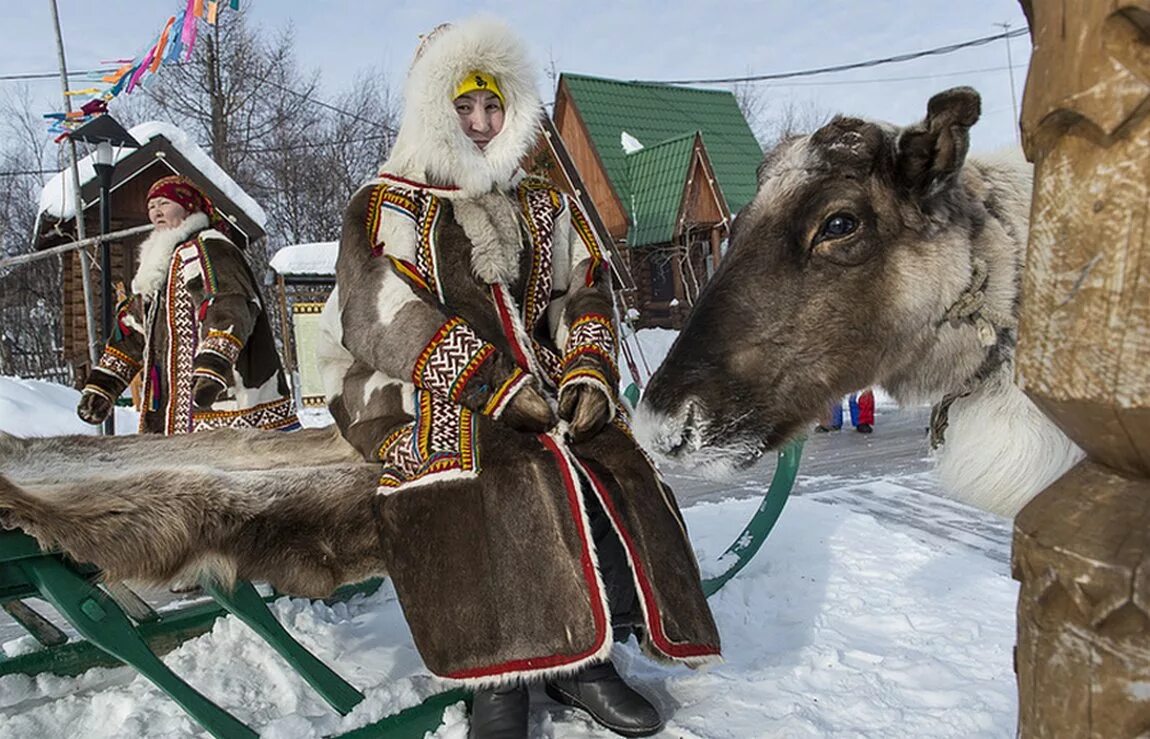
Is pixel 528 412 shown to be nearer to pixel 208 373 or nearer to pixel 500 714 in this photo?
pixel 500 714

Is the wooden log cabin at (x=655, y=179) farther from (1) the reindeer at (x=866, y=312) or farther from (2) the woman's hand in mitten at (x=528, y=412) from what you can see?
(1) the reindeer at (x=866, y=312)

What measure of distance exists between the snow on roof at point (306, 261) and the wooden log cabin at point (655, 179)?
20.1ft

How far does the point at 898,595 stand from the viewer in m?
3.28

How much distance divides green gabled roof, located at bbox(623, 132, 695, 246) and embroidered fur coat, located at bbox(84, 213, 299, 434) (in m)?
13.7

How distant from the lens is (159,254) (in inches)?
148

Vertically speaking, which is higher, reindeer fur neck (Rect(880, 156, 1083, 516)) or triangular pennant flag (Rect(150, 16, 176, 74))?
triangular pennant flag (Rect(150, 16, 176, 74))

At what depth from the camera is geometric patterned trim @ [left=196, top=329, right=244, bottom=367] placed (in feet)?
11.1

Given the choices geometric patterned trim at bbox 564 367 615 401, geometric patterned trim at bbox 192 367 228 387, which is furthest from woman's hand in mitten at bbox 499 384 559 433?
geometric patterned trim at bbox 192 367 228 387

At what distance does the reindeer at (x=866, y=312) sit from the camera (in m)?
1.46

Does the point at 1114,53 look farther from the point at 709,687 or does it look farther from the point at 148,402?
the point at 148,402

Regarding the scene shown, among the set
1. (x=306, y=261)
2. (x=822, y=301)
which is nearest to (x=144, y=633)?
(x=822, y=301)

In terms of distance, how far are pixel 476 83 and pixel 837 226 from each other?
1.42 m

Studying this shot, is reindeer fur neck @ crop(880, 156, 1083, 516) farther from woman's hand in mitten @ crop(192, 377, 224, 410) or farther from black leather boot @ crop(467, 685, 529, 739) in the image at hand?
woman's hand in mitten @ crop(192, 377, 224, 410)

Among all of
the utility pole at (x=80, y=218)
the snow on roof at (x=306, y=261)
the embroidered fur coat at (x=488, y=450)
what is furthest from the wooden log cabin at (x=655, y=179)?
the embroidered fur coat at (x=488, y=450)
